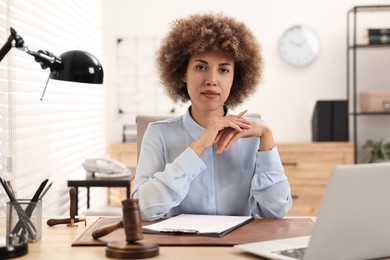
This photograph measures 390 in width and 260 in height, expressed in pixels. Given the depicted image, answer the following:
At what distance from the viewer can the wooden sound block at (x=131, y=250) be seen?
1.42 meters

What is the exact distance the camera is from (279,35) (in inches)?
195

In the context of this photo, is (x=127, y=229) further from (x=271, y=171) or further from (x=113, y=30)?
(x=113, y=30)

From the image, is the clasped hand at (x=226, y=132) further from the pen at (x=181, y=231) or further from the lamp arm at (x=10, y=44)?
the lamp arm at (x=10, y=44)

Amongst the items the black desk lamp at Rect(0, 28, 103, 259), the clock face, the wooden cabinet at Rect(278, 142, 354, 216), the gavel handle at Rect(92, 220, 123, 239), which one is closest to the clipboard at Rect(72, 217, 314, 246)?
the gavel handle at Rect(92, 220, 123, 239)

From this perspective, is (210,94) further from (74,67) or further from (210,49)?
(74,67)

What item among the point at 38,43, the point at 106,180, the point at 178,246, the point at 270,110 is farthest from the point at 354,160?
the point at 178,246

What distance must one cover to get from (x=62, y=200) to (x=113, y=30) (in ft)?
6.03

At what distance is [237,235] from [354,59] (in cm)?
329

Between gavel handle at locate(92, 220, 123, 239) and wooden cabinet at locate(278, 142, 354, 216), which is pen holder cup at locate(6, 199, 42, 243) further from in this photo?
wooden cabinet at locate(278, 142, 354, 216)

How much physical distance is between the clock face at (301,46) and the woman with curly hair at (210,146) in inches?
107

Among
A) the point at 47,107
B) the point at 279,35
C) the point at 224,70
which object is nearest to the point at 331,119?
the point at 279,35

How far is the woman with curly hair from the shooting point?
193 centimetres

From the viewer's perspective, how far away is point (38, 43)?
3059mm

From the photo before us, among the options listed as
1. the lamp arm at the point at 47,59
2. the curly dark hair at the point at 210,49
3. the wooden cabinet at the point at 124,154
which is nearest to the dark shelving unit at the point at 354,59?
the wooden cabinet at the point at 124,154
